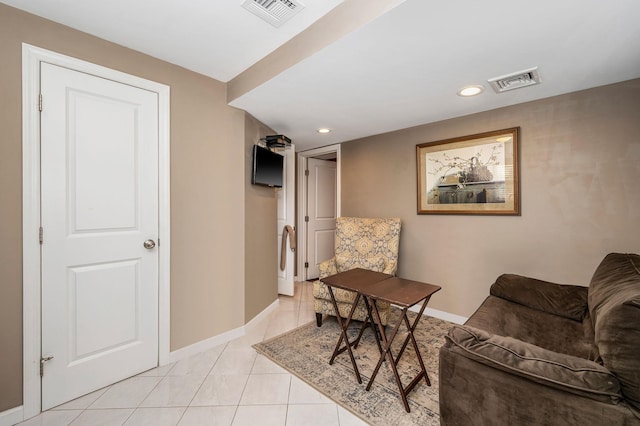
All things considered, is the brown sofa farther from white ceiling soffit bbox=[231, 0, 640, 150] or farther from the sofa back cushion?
white ceiling soffit bbox=[231, 0, 640, 150]

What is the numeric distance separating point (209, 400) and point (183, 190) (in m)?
1.51

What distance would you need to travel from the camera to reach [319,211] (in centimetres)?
455

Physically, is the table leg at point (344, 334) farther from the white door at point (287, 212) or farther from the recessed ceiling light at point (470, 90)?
the recessed ceiling light at point (470, 90)

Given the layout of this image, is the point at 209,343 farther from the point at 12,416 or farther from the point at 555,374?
the point at 555,374

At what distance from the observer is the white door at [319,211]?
14.5 feet

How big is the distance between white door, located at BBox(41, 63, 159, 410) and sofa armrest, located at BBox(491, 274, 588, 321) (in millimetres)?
2675

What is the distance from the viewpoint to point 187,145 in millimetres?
2189

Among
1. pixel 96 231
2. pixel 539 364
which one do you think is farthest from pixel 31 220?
pixel 539 364

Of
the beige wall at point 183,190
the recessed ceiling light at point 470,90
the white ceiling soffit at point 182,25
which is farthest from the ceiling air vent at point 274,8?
the recessed ceiling light at point 470,90

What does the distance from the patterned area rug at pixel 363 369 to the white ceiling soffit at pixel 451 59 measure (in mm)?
2128

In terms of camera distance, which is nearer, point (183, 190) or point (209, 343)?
point (183, 190)

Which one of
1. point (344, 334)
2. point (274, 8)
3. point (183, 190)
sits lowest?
point (344, 334)

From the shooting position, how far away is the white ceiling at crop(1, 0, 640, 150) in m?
1.33

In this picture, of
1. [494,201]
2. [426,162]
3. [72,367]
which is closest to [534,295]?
[494,201]
